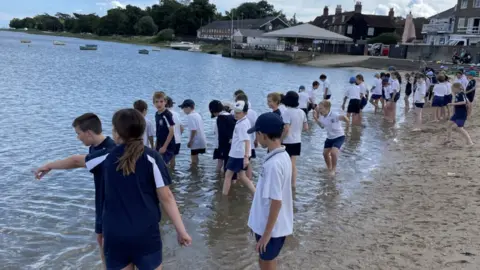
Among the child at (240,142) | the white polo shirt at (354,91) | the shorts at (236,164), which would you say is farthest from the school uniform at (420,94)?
the shorts at (236,164)

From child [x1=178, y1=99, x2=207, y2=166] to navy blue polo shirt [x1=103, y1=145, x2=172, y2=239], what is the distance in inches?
210

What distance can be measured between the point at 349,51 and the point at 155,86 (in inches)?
1896

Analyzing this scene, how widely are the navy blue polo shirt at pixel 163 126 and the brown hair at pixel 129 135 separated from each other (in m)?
4.81

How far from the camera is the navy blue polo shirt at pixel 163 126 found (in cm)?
790

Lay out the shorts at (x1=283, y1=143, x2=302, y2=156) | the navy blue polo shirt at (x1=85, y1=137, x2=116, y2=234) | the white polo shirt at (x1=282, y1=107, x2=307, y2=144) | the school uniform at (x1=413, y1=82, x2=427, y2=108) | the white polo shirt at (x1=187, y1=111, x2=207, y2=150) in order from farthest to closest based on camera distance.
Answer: the school uniform at (x1=413, y1=82, x2=427, y2=108) < the white polo shirt at (x1=187, y1=111, x2=207, y2=150) < the shorts at (x1=283, y1=143, x2=302, y2=156) < the white polo shirt at (x1=282, y1=107, x2=307, y2=144) < the navy blue polo shirt at (x1=85, y1=137, x2=116, y2=234)

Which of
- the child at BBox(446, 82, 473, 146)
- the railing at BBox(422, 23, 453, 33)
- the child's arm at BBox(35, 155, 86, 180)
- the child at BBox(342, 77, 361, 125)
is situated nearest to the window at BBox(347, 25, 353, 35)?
the railing at BBox(422, 23, 453, 33)

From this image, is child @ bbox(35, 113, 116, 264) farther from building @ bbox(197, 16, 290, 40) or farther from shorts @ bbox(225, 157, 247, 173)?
building @ bbox(197, 16, 290, 40)

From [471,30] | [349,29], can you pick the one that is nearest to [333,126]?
[471,30]

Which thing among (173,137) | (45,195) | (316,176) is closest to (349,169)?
(316,176)

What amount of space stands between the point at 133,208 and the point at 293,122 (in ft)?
17.3

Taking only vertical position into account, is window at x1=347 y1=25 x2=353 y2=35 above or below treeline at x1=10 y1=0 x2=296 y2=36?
below

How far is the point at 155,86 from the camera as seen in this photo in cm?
3023

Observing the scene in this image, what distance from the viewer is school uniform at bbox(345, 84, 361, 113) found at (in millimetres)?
14414

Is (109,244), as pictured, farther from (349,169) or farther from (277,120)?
(349,169)
